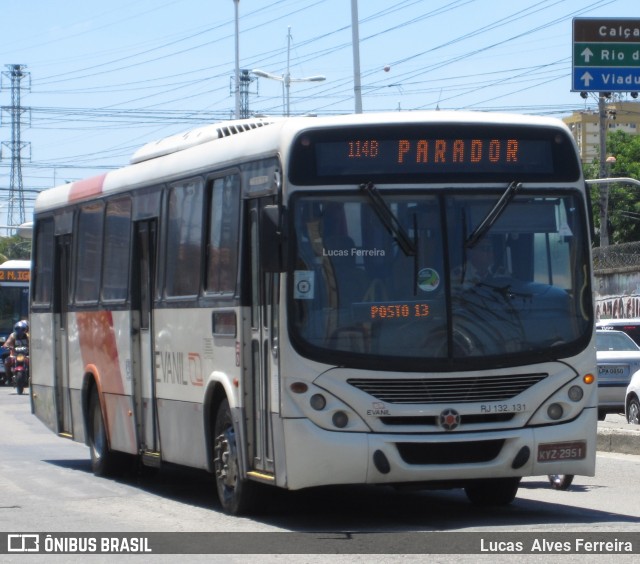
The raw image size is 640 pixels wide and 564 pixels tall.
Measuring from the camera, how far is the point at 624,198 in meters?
80.9

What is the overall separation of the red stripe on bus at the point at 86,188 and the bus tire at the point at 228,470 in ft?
15.5

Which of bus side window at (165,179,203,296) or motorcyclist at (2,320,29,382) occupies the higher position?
bus side window at (165,179,203,296)

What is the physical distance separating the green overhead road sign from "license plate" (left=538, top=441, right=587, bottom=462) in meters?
15.1

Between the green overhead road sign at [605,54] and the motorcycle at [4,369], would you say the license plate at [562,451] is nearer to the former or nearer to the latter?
the green overhead road sign at [605,54]

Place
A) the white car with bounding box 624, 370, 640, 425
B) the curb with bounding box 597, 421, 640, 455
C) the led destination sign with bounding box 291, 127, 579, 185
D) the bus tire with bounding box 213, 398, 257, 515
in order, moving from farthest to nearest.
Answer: the white car with bounding box 624, 370, 640, 425 → the curb with bounding box 597, 421, 640, 455 → the bus tire with bounding box 213, 398, 257, 515 → the led destination sign with bounding box 291, 127, 579, 185

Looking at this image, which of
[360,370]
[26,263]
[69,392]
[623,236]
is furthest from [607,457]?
[623,236]

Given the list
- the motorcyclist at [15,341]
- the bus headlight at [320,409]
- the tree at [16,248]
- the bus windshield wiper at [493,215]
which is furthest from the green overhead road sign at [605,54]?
the tree at [16,248]

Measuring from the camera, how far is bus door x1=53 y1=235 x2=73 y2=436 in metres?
17.4

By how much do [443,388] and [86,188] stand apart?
23.6ft

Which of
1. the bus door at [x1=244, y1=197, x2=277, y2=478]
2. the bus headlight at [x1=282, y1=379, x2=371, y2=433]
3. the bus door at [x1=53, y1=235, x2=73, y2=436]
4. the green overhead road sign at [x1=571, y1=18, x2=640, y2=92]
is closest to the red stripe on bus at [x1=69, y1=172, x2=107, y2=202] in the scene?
the bus door at [x1=53, y1=235, x2=73, y2=436]

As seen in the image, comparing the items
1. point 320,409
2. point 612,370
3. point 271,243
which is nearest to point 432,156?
point 271,243

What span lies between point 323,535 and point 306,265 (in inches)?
75.0

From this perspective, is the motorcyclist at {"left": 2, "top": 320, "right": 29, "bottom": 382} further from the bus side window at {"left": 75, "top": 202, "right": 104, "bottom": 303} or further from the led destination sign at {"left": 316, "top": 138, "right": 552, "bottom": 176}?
the led destination sign at {"left": 316, "top": 138, "right": 552, "bottom": 176}

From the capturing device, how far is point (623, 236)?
81125 millimetres
